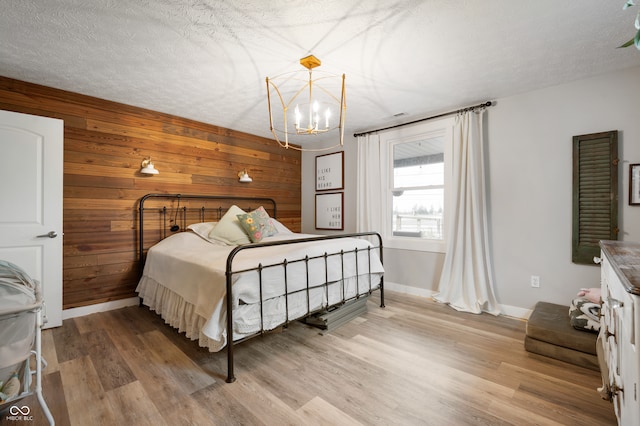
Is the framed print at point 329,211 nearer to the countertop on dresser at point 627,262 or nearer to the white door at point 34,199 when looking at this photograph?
the countertop on dresser at point 627,262

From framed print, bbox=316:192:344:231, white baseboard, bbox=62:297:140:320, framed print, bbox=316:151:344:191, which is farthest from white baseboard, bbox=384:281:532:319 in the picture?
white baseboard, bbox=62:297:140:320

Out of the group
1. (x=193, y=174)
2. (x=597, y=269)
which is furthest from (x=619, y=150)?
(x=193, y=174)

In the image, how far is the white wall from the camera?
2549mm

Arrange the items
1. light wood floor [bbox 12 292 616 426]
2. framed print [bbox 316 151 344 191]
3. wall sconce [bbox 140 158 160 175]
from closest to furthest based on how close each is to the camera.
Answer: light wood floor [bbox 12 292 616 426] → wall sconce [bbox 140 158 160 175] → framed print [bbox 316 151 344 191]

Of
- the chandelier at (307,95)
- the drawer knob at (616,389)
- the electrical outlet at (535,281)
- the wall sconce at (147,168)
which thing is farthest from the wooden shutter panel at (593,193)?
the wall sconce at (147,168)

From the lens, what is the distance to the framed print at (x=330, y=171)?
474 cm

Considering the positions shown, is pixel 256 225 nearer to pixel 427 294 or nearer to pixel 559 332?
pixel 427 294

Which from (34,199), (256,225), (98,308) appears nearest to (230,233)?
(256,225)

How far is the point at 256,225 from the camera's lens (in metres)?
3.56

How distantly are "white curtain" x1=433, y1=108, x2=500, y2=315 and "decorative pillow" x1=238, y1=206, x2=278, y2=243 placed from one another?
225 centimetres

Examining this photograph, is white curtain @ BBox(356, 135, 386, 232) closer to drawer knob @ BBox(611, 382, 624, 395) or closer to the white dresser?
the white dresser

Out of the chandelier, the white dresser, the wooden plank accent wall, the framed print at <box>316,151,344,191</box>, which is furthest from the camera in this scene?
the framed print at <box>316,151,344,191</box>

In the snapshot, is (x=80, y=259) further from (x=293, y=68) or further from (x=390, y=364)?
(x=390, y=364)

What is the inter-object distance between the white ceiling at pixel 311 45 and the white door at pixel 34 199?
52 cm
